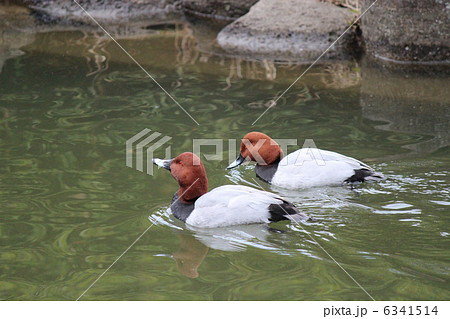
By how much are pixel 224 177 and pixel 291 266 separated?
194 cm

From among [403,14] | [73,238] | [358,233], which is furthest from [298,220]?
[403,14]

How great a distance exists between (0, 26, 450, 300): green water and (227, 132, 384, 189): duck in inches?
4.6

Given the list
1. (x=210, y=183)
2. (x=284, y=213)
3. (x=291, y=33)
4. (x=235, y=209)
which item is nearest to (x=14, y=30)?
(x=291, y=33)

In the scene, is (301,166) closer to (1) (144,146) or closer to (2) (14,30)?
(1) (144,146)

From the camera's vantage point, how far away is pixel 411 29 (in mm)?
9859

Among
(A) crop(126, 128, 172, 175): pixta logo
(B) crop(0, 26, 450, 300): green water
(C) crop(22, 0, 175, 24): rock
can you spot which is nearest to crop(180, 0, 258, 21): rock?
(C) crop(22, 0, 175, 24): rock

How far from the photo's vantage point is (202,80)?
9227 millimetres

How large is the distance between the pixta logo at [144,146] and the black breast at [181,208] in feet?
3.06

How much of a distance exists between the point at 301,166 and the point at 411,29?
4591mm

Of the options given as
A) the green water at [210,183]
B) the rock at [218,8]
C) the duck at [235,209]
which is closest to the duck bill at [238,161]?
the green water at [210,183]

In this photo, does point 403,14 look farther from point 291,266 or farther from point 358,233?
point 291,266

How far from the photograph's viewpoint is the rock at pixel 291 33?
10578 mm

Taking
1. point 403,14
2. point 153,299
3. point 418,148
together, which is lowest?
point 153,299

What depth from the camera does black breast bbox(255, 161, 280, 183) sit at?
6.51 m
